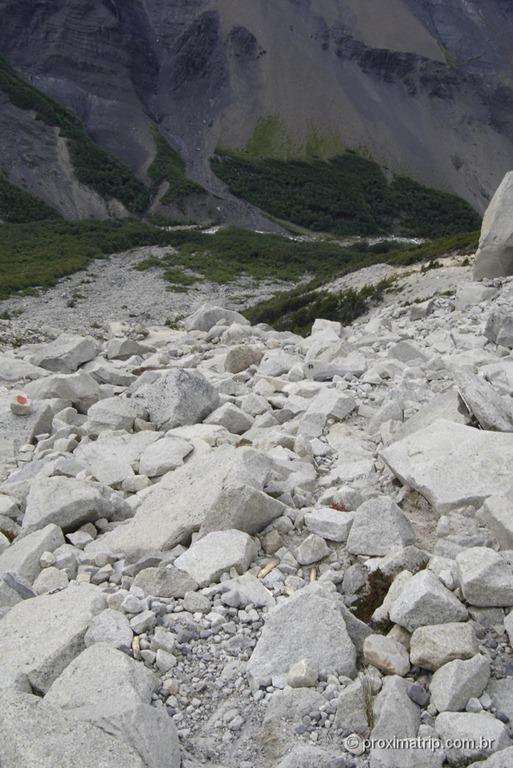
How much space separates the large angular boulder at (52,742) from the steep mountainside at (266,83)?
10514 cm

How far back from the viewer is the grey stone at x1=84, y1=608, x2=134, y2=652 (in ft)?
14.3

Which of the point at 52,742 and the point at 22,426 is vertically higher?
the point at 52,742

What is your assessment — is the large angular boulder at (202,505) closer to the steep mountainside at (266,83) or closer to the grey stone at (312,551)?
the grey stone at (312,551)

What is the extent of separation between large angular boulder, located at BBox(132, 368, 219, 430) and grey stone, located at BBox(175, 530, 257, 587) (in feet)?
14.1

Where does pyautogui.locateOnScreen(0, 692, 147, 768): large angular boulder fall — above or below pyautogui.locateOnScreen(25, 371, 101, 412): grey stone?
above

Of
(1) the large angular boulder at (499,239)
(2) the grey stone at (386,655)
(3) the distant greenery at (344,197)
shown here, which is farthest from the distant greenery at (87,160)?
(2) the grey stone at (386,655)

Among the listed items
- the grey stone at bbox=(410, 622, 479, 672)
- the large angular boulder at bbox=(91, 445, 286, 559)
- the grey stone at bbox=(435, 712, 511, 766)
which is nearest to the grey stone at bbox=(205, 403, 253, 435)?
the large angular boulder at bbox=(91, 445, 286, 559)

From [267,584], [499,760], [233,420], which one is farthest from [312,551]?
[233,420]

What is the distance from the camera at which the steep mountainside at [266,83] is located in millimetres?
115375

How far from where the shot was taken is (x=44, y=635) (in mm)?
4520

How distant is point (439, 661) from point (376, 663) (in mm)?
370

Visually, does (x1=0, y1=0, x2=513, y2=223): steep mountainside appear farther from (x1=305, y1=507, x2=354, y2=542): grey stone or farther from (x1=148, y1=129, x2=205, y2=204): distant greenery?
(x1=305, y1=507, x2=354, y2=542): grey stone

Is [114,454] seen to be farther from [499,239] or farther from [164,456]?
[499,239]

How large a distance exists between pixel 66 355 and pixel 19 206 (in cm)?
6778
